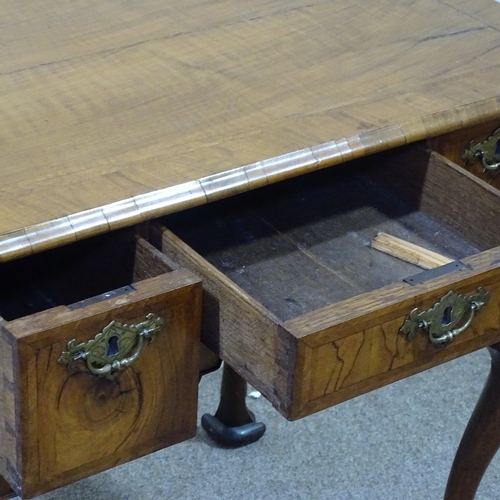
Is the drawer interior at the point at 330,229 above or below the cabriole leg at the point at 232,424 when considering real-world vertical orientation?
above

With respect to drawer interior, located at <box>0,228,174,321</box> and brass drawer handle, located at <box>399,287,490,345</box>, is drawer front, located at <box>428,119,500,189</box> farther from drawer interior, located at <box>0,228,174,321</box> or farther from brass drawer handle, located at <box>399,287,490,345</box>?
drawer interior, located at <box>0,228,174,321</box>

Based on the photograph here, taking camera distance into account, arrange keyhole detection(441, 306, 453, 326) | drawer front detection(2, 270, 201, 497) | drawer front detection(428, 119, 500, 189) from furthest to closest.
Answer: drawer front detection(428, 119, 500, 189)
keyhole detection(441, 306, 453, 326)
drawer front detection(2, 270, 201, 497)

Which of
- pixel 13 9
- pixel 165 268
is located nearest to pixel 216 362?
pixel 165 268

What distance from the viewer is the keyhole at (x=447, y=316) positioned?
0.93m

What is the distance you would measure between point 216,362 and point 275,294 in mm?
168

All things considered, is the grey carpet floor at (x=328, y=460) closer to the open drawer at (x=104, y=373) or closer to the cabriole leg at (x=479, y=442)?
the cabriole leg at (x=479, y=442)

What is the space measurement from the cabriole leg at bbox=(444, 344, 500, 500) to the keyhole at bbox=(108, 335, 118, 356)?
0.46m

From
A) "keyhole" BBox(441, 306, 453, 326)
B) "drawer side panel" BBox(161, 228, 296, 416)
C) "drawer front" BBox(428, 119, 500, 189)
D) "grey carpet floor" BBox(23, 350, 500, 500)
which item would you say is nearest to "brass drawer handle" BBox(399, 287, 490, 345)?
"keyhole" BBox(441, 306, 453, 326)

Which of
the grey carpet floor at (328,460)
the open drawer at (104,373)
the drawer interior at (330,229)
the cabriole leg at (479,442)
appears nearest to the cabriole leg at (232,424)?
the grey carpet floor at (328,460)

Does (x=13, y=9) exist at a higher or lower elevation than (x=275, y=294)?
higher

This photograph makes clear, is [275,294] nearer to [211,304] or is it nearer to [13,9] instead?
[211,304]

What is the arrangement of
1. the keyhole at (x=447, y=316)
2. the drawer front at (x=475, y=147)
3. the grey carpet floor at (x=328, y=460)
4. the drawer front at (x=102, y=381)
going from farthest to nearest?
the grey carpet floor at (x=328, y=460)
the drawer front at (x=475, y=147)
the keyhole at (x=447, y=316)
the drawer front at (x=102, y=381)

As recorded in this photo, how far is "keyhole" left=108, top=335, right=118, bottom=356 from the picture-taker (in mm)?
843

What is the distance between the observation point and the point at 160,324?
87 centimetres
